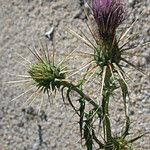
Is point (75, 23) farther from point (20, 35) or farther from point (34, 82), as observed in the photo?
point (34, 82)

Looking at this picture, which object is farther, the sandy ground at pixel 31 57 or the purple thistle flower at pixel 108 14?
the sandy ground at pixel 31 57

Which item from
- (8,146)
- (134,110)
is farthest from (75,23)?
(8,146)

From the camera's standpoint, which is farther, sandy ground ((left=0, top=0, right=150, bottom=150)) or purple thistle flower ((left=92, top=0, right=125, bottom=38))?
sandy ground ((left=0, top=0, right=150, bottom=150))

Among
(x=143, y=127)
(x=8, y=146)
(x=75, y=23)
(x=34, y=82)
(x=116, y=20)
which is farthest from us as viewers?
(x=8, y=146)

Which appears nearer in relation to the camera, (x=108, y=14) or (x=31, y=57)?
(x=108, y=14)
